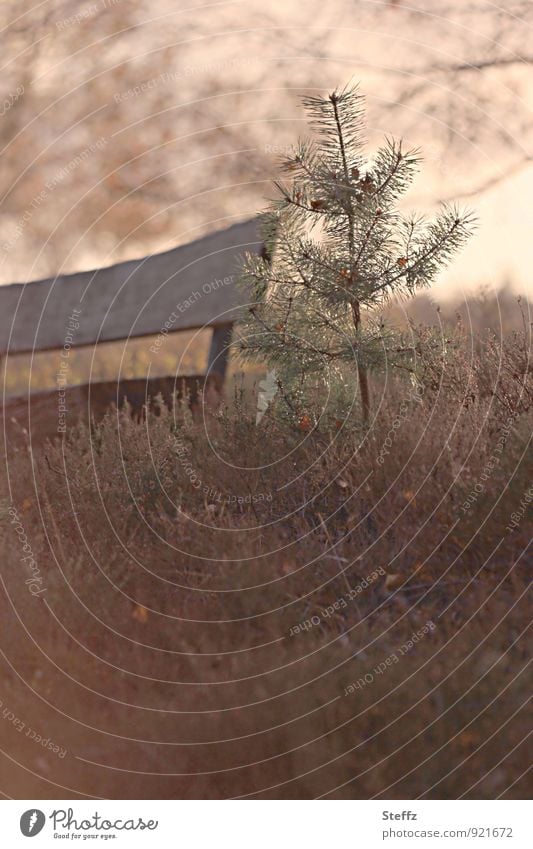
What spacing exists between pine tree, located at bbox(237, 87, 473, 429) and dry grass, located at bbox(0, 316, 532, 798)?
0.32 metres

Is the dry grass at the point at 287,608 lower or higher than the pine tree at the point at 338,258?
lower

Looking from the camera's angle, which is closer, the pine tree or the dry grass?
the dry grass

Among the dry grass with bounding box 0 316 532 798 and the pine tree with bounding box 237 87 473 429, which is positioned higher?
the pine tree with bounding box 237 87 473 429

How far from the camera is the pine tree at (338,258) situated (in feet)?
12.7

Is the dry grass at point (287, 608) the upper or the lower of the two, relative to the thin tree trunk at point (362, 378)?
lower

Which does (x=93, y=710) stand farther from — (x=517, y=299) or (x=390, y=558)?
(x=517, y=299)

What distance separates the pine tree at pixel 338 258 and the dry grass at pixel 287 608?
0.32 meters

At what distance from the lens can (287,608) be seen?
338 centimetres

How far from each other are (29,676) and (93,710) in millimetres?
355

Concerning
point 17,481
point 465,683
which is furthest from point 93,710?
point 17,481

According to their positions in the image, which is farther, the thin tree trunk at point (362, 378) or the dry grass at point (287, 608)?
the thin tree trunk at point (362, 378)

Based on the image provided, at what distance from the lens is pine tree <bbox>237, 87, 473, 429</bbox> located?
3877 mm

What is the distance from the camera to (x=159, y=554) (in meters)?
3.79

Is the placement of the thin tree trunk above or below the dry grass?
above
